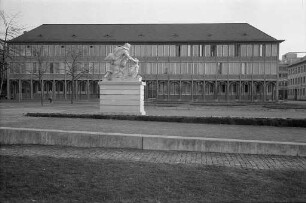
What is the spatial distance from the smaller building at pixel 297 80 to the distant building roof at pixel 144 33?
2547 centimetres

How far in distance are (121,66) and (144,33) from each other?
43003 mm

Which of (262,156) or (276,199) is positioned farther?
(262,156)

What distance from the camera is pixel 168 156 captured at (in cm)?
779

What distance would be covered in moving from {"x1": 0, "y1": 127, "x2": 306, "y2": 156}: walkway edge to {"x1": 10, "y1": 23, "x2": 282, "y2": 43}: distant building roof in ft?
170

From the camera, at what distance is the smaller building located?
78.4 meters

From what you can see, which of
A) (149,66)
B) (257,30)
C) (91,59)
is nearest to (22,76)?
(91,59)

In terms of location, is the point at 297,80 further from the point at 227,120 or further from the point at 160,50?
the point at 227,120

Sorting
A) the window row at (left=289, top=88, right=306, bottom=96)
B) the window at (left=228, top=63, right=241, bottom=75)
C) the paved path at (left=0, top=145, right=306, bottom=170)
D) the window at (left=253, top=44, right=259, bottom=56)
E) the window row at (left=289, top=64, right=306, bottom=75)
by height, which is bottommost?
the paved path at (left=0, top=145, right=306, bottom=170)

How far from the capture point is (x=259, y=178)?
5.61 metres

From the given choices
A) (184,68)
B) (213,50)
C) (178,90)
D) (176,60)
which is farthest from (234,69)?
(178,90)

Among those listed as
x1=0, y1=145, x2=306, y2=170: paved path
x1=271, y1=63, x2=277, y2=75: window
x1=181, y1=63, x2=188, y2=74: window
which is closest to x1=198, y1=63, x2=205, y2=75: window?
x1=181, y1=63, x2=188, y2=74: window

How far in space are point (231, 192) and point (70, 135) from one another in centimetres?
540

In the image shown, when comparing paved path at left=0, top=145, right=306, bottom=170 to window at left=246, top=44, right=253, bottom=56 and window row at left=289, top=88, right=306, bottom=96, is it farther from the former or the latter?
window row at left=289, top=88, right=306, bottom=96

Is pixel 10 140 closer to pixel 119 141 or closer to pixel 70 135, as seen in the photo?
pixel 70 135
